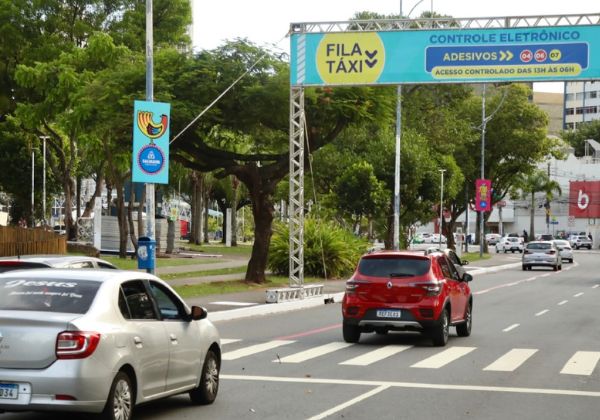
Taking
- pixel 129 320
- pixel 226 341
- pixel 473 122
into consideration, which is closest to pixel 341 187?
pixel 473 122

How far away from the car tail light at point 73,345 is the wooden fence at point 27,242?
2601 centimetres

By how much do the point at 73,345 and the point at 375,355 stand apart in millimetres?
8799

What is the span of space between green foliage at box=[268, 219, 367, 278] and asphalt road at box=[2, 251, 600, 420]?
49.7 ft

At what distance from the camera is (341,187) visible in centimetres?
5716

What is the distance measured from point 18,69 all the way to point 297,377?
32.8 meters

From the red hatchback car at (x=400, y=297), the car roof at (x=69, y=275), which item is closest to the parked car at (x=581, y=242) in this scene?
the red hatchback car at (x=400, y=297)

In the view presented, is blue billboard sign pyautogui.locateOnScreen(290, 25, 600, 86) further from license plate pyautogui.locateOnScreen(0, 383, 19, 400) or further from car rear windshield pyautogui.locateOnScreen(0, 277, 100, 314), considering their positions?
license plate pyautogui.locateOnScreen(0, 383, 19, 400)

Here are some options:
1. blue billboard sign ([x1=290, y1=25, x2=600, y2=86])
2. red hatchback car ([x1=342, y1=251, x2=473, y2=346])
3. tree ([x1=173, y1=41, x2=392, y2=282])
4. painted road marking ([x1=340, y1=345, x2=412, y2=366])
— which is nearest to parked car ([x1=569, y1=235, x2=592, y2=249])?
tree ([x1=173, y1=41, x2=392, y2=282])

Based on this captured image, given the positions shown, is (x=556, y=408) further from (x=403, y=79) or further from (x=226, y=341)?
(x=403, y=79)

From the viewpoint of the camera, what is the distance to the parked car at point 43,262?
13344 millimetres

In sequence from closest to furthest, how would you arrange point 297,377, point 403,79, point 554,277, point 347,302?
point 297,377 < point 347,302 < point 403,79 < point 554,277

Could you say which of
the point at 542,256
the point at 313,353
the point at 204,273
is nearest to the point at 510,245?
the point at 542,256

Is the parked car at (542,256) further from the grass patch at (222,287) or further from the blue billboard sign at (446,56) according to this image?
the blue billboard sign at (446,56)

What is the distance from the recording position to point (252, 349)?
17.7 meters
